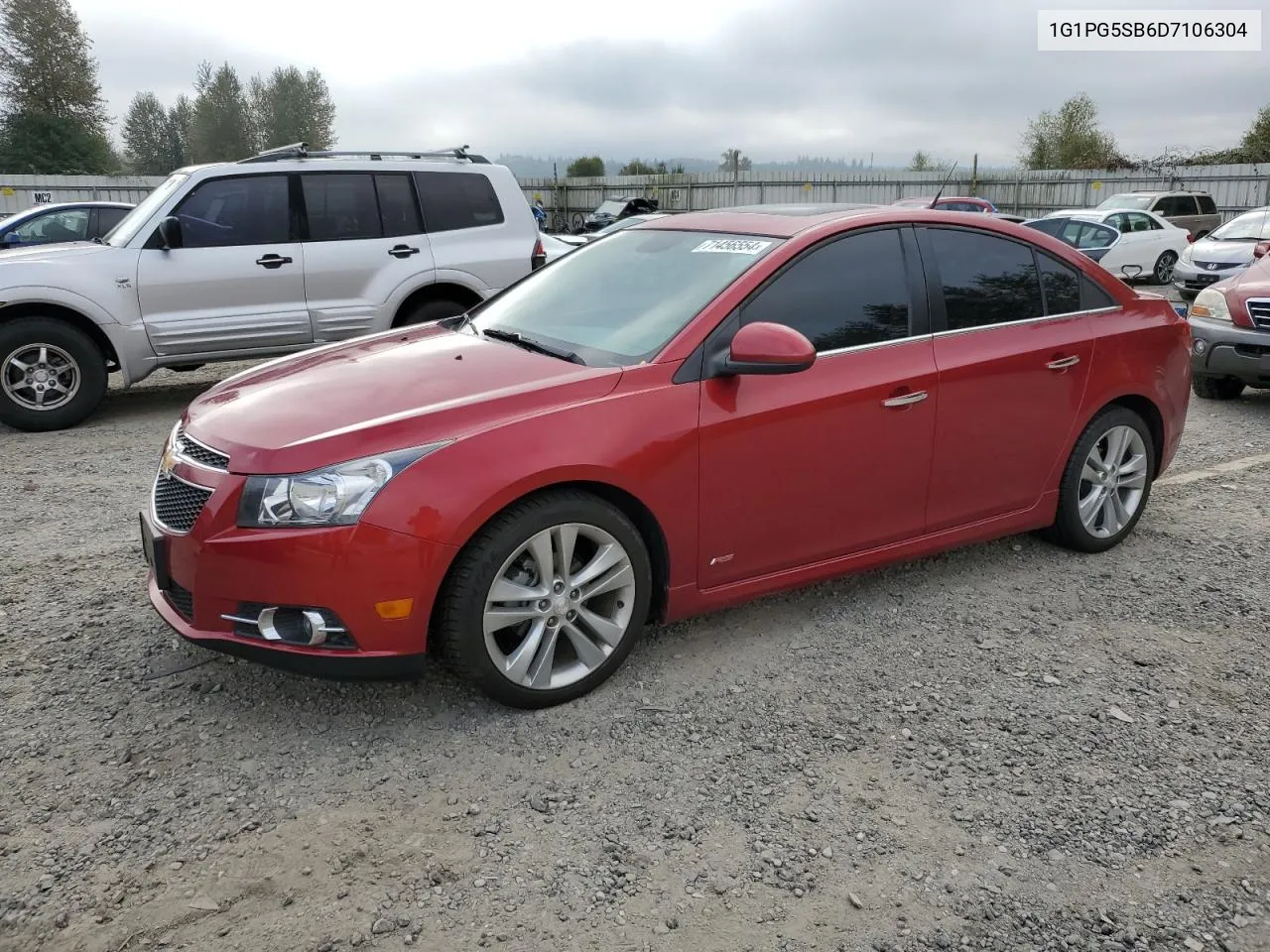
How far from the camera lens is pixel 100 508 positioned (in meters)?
5.48

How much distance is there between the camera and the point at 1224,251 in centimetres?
1450

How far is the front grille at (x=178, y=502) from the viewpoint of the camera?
10.3 feet

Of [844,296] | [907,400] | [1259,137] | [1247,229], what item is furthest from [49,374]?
[1259,137]

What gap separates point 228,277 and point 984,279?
18.3 feet

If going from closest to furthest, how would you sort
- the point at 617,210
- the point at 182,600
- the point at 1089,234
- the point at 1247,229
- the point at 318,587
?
1. the point at 318,587
2. the point at 182,600
3. the point at 1247,229
4. the point at 1089,234
5. the point at 617,210

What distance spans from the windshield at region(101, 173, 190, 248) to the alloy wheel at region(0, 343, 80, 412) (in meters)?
0.92

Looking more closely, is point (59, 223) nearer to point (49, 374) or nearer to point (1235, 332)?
point (49, 374)

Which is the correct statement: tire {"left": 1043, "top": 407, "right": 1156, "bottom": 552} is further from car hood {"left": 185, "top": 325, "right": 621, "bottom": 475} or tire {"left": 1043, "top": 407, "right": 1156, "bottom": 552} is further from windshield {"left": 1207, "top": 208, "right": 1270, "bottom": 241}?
windshield {"left": 1207, "top": 208, "right": 1270, "bottom": 241}

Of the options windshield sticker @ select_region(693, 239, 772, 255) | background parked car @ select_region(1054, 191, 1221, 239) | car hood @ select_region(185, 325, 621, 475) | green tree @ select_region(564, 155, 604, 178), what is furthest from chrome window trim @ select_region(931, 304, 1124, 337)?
green tree @ select_region(564, 155, 604, 178)

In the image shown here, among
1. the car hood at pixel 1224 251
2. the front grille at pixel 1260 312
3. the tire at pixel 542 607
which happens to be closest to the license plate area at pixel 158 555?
the tire at pixel 542 607

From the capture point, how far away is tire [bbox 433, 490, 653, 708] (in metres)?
3.10

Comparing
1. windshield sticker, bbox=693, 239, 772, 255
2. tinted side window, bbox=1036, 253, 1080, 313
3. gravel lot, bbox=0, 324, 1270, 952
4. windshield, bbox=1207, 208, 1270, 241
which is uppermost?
windshield, bbox=1207, 208, 1270, 241

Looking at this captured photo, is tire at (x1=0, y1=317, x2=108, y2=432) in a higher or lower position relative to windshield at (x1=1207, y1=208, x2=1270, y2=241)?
lower

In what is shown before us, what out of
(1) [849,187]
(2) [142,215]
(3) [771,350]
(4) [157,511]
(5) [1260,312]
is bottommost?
(4) [157,511]
